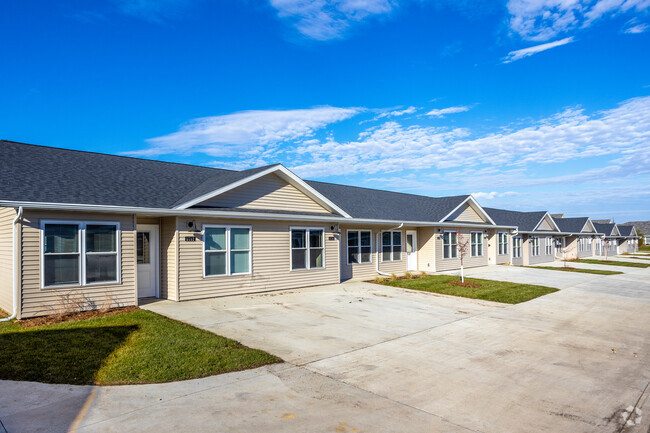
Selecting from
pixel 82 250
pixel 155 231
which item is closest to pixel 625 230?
pixel 155 231

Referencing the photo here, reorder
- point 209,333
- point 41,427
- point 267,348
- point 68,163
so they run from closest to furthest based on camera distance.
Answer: point 41,427 → point 267,348 → point 209,333 → point 68,163

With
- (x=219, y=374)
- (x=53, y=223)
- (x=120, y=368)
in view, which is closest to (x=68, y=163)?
(x=53, y=223)

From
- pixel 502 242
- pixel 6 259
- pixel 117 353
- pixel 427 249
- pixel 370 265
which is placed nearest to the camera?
pixel 117 353

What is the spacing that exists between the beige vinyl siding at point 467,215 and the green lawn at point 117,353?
18.7 metres

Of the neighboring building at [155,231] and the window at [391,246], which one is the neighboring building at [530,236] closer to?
the window at [391,246]

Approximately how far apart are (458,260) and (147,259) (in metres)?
17.7

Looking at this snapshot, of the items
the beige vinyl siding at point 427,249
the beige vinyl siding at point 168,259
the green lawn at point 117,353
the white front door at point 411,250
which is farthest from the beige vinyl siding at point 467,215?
the green lawn at point 117,353

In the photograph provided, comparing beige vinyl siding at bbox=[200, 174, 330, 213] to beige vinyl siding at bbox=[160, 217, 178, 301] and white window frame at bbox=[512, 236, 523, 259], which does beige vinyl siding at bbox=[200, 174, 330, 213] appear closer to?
beige vinyl siding at bbox=[160, 217, 178, 301]

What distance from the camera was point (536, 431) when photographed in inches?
186

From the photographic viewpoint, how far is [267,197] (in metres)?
15.0

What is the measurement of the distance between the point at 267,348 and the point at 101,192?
22.9ft

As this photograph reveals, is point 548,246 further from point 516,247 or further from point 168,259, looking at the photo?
point 168,259

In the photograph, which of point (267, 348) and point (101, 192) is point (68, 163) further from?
point (267, 348)

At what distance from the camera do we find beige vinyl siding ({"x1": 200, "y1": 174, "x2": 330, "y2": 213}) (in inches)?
549
